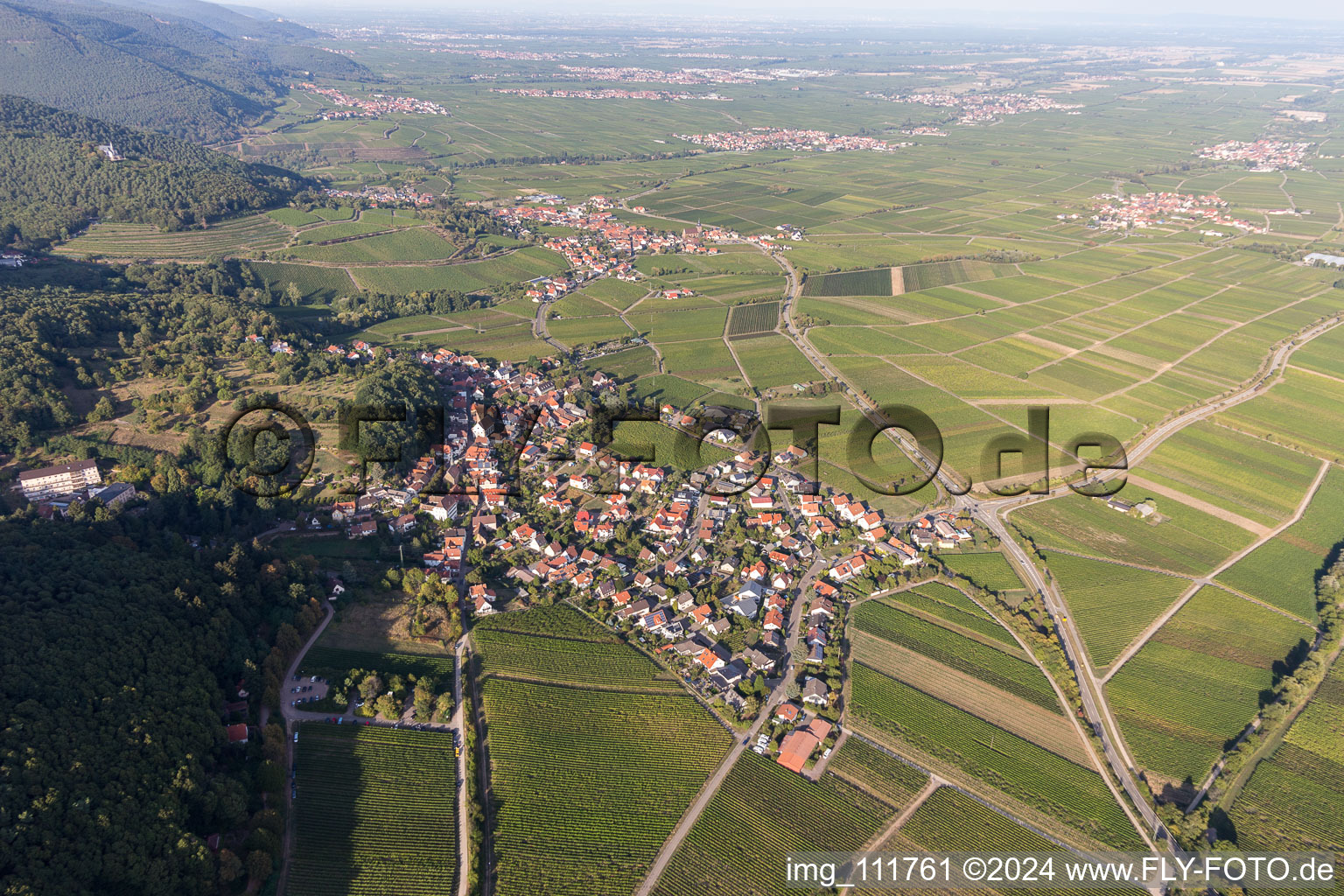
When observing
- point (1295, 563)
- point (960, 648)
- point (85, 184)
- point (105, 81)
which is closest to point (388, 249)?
point (85, 184)

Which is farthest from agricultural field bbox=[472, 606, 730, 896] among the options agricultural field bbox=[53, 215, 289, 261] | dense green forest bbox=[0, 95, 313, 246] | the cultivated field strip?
dense green forest bbox=[0, 95, 313, 246]

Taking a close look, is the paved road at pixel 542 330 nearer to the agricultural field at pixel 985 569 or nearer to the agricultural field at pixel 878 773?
the agricultural field at pixel 985 569

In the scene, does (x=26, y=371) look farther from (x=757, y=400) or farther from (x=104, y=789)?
(x=757, y=400)

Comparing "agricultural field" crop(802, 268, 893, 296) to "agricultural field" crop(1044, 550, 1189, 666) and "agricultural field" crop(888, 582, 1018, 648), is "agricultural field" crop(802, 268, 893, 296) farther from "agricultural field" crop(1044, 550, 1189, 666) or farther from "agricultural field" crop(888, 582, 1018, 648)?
"agricultural field" crop(888, 582, 1018, 648)

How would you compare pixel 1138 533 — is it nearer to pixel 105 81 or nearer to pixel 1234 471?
pixel 1234 471

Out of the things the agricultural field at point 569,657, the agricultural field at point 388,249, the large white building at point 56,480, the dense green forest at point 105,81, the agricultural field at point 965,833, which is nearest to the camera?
the agricultural field at point 965,833

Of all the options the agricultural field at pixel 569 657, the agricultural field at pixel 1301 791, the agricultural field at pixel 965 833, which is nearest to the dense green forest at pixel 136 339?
the agricultural field at pixel 569 657

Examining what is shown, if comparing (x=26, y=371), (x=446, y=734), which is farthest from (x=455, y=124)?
(x=446, y=734)
